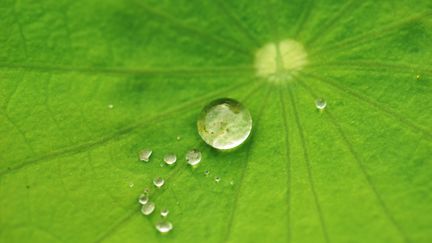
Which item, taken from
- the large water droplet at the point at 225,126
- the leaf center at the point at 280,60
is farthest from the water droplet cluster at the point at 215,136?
the leaf center at the point at 280,60

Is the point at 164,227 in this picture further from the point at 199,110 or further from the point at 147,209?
the point at 199,110

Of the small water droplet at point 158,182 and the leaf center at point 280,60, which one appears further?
the leaf center at point 280,60

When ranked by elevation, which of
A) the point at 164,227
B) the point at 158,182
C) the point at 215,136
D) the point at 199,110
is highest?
the point at 199,110

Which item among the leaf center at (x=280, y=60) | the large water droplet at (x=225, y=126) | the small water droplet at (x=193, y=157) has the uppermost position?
the leaf center at (x=280, y=60)

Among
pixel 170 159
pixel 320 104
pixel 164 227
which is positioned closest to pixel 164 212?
pixel 164 227

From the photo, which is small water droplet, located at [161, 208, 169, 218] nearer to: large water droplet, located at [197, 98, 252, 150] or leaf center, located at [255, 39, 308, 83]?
large water droplet, located at [197, 98, 252, 150]

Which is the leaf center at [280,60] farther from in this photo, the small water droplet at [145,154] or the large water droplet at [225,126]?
the small water droplet at [145,154]

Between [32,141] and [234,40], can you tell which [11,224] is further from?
[234,40]

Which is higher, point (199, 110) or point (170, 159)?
point (199, 110)
